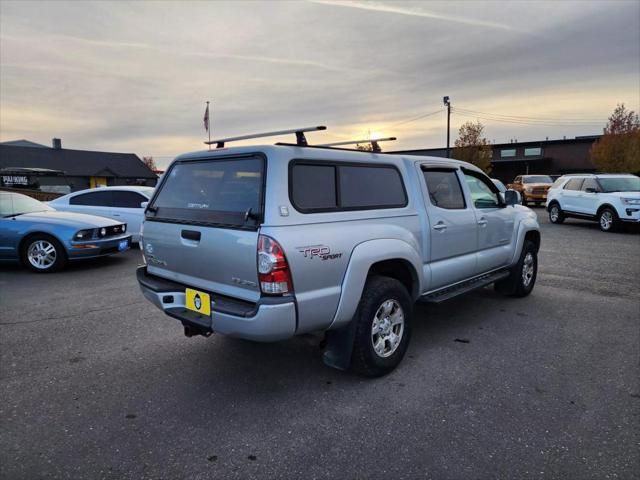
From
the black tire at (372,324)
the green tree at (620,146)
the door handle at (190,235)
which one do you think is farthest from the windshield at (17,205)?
the green tree at (620,146)

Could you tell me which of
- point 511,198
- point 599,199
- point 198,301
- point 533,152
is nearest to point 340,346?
point 198,301

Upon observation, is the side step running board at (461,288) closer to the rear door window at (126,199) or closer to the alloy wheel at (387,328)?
the alloy wheel at (387,328)

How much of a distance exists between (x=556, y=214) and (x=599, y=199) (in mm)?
2118

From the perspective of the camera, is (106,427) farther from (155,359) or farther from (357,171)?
(357,171)

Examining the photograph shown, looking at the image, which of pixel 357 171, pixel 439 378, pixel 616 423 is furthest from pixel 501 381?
pixel 357 171

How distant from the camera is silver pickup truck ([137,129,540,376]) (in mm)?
2836

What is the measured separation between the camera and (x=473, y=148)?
43.3 meters

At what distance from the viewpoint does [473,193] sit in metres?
5.10

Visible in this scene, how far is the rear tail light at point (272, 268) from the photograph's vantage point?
2740mm

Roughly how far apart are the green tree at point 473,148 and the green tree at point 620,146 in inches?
364

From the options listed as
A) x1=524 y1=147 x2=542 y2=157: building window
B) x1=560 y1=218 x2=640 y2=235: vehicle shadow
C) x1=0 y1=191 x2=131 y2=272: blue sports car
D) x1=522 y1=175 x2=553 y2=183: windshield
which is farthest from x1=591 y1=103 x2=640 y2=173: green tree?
x1=0 y1=191 x2=131 y2=272: blue sports car

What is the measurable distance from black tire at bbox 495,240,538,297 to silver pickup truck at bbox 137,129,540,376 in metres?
1.73

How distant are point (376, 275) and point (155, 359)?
2.20 meters

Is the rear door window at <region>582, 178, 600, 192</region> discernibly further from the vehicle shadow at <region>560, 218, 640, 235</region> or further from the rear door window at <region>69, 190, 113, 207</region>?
the rear door window at <region>69, 190, 113, 207</region>
